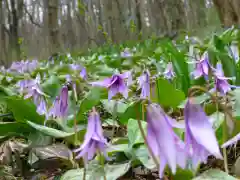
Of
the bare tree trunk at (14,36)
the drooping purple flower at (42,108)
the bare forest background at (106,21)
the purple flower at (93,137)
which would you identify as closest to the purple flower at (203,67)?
the drooping purple flower at (42,108)

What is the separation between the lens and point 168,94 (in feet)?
4.53

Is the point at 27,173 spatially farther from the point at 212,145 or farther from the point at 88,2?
the point at 88,2

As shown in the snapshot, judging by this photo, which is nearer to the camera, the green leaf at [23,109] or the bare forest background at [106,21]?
the green leaf at [23,109]

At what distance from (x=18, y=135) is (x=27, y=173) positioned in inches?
10.3

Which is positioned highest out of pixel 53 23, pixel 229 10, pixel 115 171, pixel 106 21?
pixel 106 21

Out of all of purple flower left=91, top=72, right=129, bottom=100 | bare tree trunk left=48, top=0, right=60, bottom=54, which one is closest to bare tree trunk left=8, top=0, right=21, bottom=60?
bare tree trunk left=48, top=0, right=60, bottom=54

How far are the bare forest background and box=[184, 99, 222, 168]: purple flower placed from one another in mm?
6085

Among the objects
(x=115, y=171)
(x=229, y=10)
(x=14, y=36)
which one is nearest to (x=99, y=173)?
(x=115, y=171)

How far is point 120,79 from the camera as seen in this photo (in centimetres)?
112

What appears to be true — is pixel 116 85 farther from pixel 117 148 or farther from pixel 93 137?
pixel 93 137

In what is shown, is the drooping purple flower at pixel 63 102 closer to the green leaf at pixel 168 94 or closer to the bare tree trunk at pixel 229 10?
the green leaf at pixel 168 94

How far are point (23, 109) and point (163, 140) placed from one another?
2.92ft

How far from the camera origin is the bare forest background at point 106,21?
31.3ft

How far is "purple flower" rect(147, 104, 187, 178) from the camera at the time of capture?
1.71 ft
